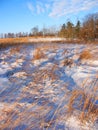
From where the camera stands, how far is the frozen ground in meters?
2.46

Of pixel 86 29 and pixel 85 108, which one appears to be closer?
pixel 85 108

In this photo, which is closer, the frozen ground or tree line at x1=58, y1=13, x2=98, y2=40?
the frozen ground

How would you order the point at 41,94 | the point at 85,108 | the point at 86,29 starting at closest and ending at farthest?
the point at 85,108, the point at 41,94, the point at 86,29

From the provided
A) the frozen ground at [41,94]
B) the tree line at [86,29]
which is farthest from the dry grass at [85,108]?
the tree line at [86,29]

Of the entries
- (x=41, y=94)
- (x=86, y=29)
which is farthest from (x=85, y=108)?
(x=86, y=29)

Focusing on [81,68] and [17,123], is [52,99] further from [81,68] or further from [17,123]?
[81,68]

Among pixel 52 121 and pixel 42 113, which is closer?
pixel 52 121

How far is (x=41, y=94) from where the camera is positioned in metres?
3.54

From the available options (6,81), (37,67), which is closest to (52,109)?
(6,81)

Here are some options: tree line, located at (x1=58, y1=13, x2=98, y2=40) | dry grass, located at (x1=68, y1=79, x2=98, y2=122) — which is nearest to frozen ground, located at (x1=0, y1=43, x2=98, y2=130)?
dry grass, located at (x1=68, y1=79, x2=98, y2=122)

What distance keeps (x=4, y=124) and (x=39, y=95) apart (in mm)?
1209

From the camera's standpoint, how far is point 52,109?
9.38ft

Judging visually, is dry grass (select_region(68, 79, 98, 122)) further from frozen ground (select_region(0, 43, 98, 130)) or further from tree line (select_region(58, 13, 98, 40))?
tree line (select_region(58, 13, 98, 40))

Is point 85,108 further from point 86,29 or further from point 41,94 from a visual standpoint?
point 86,29
